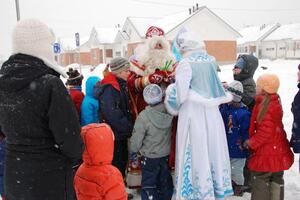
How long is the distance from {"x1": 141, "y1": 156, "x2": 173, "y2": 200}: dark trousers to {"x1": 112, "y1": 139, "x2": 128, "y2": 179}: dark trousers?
564 millimetres

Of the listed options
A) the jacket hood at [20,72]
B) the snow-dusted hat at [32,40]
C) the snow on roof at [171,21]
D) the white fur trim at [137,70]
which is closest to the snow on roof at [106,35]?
the snow on roof at [171,21]

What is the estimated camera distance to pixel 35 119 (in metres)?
2.39

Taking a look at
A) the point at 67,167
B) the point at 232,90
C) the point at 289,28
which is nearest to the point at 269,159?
the point at 232,90

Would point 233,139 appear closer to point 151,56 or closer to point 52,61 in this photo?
point 151,56

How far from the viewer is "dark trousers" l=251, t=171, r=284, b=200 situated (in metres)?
4.08

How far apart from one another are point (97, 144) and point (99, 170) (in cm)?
24

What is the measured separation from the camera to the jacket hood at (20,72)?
2.35 m

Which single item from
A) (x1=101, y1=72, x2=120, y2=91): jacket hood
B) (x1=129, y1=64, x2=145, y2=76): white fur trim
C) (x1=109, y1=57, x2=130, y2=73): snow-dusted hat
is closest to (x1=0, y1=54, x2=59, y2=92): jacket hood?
(x1=101, y1=72, x2=120, y2=91): jacket hood

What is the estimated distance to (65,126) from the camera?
240cm

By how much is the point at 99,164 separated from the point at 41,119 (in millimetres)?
747

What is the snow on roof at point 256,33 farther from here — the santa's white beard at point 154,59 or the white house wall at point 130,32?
the santa's white beard at point 154,59

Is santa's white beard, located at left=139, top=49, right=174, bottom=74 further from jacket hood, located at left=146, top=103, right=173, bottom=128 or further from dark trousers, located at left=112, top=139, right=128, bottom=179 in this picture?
dark trousers, located at left=112, top=139, right=128, bottom=179

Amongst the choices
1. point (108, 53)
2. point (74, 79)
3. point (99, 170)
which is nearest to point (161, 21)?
point (108, 53)

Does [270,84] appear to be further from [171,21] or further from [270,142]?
[171,21]
